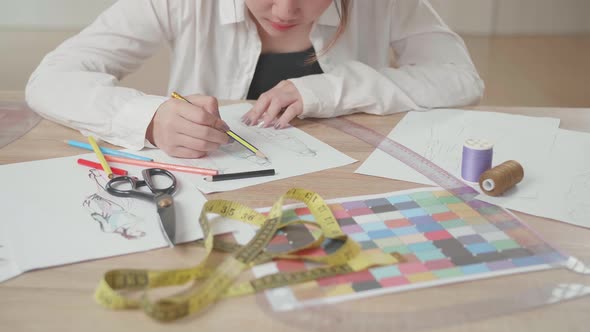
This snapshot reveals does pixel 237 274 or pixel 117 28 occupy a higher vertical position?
pixel 117 28

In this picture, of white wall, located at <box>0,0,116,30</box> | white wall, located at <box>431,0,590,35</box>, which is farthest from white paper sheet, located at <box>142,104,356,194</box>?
white wall, located at <box>431,0,590,35</box>

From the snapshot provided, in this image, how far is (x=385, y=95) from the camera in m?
1.20

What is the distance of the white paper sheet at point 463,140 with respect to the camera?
944 mm

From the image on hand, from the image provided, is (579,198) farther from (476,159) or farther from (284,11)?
(284,11)

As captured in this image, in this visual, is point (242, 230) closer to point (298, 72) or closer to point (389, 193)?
point (389, 193)

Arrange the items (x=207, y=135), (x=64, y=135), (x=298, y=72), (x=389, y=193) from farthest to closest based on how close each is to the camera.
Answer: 1. (x=298, y=72)
2. (x=64, y=135)
3. (x=207, y=135)
4. (x=389, y=193)

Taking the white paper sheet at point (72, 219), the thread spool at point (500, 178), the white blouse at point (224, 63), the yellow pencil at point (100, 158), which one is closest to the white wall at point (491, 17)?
the white blouse at point (224, 63)

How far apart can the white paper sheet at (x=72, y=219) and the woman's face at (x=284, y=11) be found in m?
0.39

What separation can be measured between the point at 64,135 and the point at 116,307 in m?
0.56

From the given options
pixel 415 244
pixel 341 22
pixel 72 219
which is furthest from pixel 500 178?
pixel 341 22

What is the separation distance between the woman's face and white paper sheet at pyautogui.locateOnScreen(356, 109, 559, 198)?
10.7 inches

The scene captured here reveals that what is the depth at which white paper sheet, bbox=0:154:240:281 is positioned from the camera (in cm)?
73

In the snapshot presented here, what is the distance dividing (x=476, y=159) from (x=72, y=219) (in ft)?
1.84

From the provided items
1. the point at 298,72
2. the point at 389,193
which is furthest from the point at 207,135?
the point at 298,72
